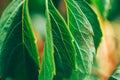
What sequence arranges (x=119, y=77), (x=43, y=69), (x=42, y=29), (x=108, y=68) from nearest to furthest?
(x=43, y=69)
(x=119, y=77)
(x=42, y=29)
(x=108, y=68)

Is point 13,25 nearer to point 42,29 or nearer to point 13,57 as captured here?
point 13,57

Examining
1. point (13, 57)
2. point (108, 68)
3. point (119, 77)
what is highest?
point (13, 57)

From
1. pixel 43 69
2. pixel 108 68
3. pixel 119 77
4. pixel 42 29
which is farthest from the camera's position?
pixel 108 68

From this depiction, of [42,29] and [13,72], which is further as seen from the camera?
[42,29]

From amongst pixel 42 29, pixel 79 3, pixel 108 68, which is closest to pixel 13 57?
pixel 79 3

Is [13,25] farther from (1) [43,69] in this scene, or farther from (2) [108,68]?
(2) [108,68]

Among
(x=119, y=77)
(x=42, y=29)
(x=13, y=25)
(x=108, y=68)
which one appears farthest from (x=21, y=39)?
(x=108, y=68)

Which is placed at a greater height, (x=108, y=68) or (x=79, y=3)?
(x=79, y=3)
